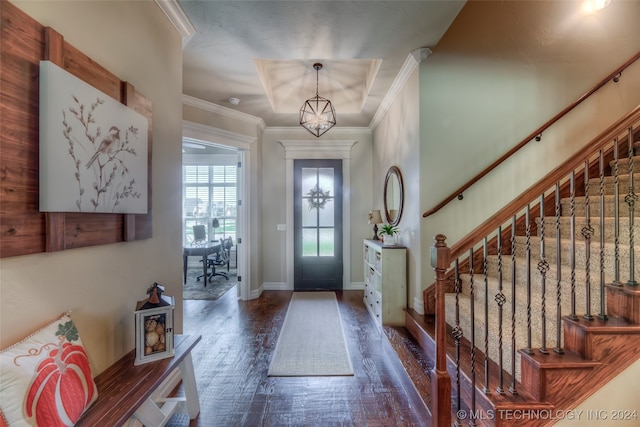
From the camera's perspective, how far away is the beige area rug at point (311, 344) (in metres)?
2.31

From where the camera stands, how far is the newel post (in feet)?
5.04

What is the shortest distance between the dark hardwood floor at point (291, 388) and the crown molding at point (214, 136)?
243 centimetres

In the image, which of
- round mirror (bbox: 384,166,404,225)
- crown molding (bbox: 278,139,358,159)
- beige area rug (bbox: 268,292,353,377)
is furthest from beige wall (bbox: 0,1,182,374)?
crown molding (bbox: 278,139,358,159)

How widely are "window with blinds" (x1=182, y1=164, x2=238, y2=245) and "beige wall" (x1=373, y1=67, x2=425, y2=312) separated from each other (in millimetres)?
4660

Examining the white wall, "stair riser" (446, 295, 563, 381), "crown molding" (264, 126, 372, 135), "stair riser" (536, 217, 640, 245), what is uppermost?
"crown molding" (264, 126, 372, 135)

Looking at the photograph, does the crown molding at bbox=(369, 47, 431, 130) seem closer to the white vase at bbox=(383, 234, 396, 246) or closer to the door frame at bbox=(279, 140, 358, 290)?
the door frame at bbox=(279, 140, 358, 290)

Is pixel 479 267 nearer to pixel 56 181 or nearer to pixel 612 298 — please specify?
pixel 612 298

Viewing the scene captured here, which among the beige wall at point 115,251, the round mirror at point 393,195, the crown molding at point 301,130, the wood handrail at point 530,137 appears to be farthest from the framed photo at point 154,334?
the crown molding at point 301,130

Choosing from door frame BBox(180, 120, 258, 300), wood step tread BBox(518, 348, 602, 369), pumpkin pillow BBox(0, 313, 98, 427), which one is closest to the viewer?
pumpkin pillow BBox(0, 313, 98, 427)

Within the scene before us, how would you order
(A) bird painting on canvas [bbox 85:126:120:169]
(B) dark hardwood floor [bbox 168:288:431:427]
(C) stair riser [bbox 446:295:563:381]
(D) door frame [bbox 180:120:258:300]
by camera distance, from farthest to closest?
1. (D) door frame [bbox 180:120:258:300]
2. (B) dark hardwood floor [bbox 168:288:431:427]
3. (C) stair riser [bbox 446:295:563:381]
4. (A) bird painting on canvas [bbox 85:126:120:169]

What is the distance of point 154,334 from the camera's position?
1.51m

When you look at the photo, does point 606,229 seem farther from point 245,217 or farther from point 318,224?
point 245,217

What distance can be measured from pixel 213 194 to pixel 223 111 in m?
3.50

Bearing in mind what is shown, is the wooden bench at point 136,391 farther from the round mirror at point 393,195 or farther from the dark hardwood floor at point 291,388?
the round mirror at point 393,195
